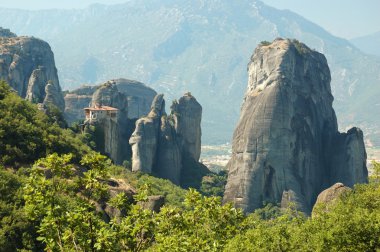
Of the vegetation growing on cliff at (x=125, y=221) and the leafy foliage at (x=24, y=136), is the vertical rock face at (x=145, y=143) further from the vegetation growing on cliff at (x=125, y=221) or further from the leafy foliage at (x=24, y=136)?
the vegetation growing on cliff at (x=125, y=221)

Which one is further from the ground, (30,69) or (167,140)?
(30,69)

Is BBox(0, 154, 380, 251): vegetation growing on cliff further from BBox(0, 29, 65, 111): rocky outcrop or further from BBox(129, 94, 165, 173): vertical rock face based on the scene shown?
BBox(0, 29, 65, 111): rocky outcrop

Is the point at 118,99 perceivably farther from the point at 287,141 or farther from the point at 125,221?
the point at 125,221

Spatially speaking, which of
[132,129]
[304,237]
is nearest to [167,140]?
[132,129]

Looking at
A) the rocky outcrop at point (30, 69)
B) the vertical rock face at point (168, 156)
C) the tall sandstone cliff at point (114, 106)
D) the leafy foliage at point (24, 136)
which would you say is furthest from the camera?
the rocky outcrop at point (30, 69)

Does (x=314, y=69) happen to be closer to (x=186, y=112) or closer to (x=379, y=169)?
(x=186, y=112)

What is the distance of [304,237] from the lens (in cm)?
2702

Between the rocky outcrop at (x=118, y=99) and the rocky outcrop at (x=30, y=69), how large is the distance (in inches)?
300

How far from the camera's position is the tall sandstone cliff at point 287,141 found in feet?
276

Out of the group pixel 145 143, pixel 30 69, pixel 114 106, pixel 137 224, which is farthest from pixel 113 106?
pixel 137 224

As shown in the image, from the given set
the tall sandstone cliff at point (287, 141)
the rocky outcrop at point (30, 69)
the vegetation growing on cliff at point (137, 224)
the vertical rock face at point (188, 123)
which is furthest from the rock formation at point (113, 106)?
the vegetation growing on cliff at point (137, 224)

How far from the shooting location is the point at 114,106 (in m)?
101

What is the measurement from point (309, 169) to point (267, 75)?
1565cm

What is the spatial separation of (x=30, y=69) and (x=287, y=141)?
2138 inches
